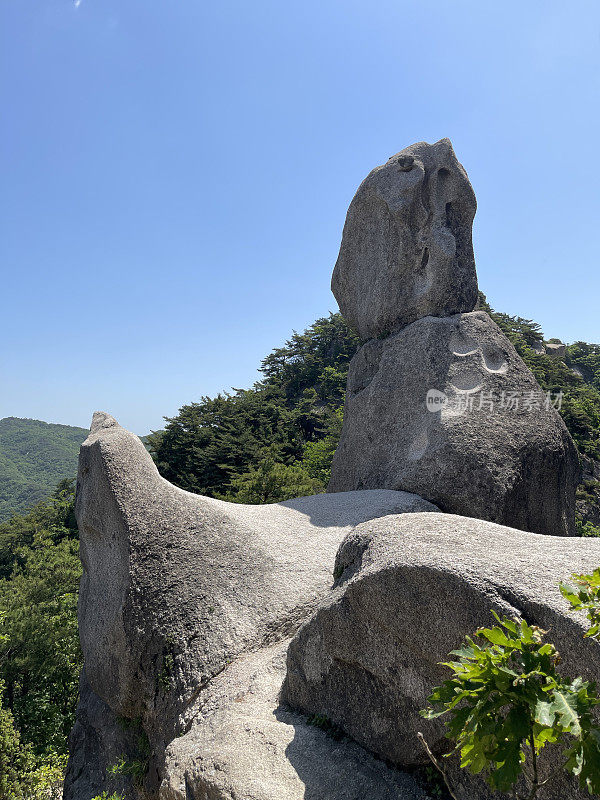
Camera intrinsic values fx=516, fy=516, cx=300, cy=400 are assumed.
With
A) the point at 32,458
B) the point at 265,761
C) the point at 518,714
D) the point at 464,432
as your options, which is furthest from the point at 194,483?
the point at 32,458

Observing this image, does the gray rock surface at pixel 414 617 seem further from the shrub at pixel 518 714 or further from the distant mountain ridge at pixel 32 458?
the distant mountain ridge at pixel 32 458

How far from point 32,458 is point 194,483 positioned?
67.3 m

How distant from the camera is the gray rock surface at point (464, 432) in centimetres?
741

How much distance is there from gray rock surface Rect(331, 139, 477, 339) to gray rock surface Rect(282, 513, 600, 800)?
5872 millimetres

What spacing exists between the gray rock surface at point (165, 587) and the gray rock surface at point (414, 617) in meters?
1.09

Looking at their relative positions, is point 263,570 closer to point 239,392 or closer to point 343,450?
point 343,450

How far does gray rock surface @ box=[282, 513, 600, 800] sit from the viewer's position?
334cm

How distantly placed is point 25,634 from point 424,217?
14.4 meters

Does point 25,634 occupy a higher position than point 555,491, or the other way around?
point 555,491

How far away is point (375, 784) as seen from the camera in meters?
3.68

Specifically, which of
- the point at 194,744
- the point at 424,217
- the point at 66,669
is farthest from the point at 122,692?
the point at 66,669

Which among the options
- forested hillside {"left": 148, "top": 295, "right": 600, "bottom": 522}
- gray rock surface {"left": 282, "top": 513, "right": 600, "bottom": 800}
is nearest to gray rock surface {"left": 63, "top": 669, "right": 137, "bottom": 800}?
gray rock surface {"left": 282, "top": 513, "right": 600, "bottom": 800}

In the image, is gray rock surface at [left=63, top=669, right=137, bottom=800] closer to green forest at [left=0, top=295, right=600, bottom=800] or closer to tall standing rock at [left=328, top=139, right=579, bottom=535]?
green forest at [left=0, top=295, right=600, bottom=800]

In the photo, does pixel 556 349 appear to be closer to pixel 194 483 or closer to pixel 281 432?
pixel 281 432
